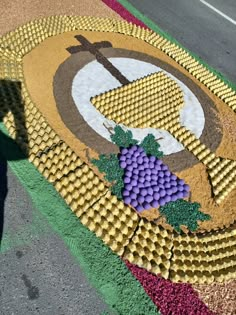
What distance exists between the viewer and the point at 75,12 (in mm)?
22469

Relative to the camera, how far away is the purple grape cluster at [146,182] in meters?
13.8

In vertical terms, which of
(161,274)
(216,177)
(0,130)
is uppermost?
(216,177)

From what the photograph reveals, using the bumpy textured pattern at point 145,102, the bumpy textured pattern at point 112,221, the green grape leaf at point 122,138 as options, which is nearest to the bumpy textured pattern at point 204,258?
the bumpy textured pattern at point 112,221

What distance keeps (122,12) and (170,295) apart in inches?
717

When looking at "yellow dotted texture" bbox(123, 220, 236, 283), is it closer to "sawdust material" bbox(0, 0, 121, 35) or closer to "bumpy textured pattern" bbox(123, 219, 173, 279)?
"bumpy textured pattern" bbox(123, 219, 173, 279)

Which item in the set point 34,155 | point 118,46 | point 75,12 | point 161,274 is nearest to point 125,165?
point 34,155

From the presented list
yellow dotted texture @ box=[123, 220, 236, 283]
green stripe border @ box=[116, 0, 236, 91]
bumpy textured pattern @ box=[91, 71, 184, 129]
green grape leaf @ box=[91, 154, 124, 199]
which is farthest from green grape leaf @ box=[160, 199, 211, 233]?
green stripe border @ box=[116, 0, 236, 91]

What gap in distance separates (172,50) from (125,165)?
10.2 metres

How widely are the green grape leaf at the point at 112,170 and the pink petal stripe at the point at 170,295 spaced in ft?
9.72

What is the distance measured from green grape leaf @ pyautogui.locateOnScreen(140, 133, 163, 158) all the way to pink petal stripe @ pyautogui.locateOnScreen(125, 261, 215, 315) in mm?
5272

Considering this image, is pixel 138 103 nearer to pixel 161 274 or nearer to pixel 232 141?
pixel 232 141

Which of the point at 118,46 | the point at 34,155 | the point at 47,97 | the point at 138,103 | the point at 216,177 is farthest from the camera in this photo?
the point at 118,46

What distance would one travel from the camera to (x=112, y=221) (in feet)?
42.1

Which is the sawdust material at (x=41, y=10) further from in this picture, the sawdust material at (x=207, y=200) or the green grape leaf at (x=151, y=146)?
the sawdust material at (x=207, y=200)
